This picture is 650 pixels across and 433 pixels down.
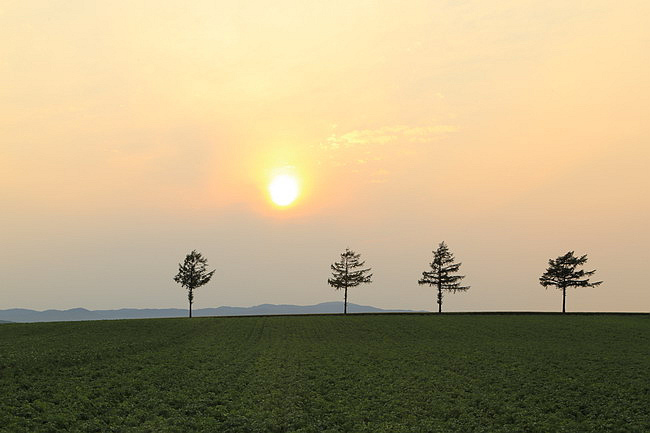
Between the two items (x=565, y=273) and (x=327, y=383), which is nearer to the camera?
(x=327, y=383)

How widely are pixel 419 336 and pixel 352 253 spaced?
47.3 meters

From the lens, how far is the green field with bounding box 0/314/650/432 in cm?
2141

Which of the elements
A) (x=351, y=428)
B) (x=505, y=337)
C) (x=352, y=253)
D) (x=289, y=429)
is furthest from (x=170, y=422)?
(x=352, y=253)

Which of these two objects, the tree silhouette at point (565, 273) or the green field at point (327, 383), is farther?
the tree silhouette at point (565, 273)

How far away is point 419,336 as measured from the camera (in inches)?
2245

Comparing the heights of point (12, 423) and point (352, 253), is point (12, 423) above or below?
below

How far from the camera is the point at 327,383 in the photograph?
30.0 m

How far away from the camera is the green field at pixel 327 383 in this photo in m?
21.4

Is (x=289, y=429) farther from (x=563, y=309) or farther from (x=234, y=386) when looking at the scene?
(x=563, y=309)

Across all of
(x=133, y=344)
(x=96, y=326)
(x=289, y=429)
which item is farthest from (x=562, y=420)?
(x=96, y=326)

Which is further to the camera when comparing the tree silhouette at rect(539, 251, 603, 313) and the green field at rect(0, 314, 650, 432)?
the tree silhouette at rect(539, 251, 603, 313)

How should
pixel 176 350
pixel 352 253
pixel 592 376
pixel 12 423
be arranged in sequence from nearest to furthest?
1. pixel 12 423
2. pixel 592 376
3. pixel 176 350
4. pixel 352 253

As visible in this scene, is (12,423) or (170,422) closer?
(12,423)

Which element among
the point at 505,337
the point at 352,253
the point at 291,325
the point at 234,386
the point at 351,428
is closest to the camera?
the point at 351,428
